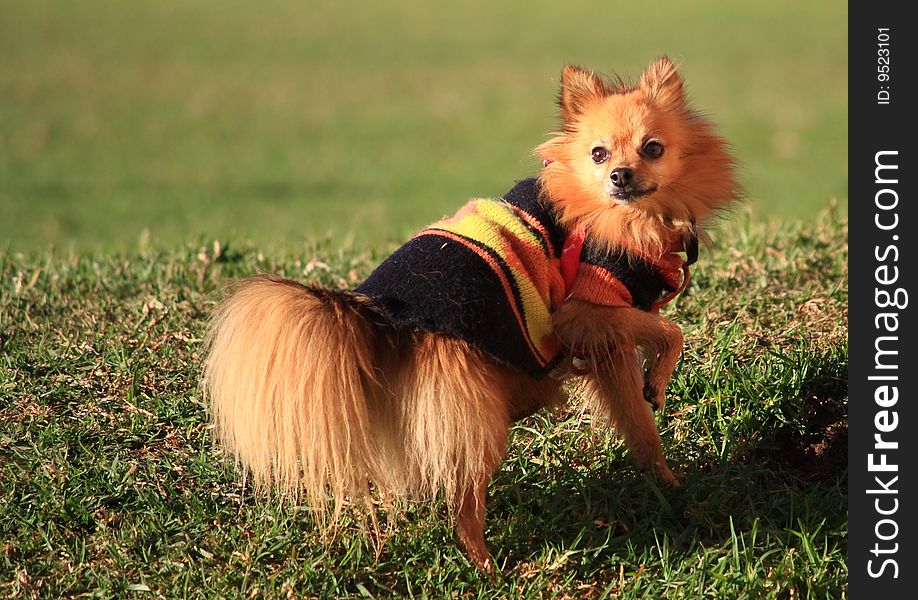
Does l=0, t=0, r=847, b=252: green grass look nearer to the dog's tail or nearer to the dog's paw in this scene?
the dog's paw

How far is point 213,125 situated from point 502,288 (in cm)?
1626

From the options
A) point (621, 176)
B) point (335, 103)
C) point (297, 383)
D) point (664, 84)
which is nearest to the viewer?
point (297, 383)

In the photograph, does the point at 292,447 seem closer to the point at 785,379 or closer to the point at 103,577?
the point at 103,577

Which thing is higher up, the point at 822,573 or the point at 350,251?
the point at 350,251

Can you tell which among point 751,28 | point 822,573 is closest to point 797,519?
point 822,573

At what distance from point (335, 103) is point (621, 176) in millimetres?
17249

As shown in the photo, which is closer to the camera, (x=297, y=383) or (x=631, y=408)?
(x=297, y=383)

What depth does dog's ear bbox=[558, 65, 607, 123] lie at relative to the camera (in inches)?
155

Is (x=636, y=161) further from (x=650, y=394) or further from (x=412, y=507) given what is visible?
(x=412, y=507)

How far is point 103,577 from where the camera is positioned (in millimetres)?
3676

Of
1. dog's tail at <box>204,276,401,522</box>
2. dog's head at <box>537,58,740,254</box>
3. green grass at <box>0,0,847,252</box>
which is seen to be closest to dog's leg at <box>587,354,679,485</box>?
dog's head at <box>537,58,740,254</box>

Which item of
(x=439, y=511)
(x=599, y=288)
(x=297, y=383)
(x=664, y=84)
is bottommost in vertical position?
(x=439, y=511)

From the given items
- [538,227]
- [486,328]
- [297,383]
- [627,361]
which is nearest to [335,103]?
[538,227]

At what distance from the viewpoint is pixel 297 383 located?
11.1 feet
